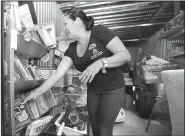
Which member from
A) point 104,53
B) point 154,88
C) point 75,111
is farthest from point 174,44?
point 75,111

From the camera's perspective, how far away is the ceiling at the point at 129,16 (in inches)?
30.1

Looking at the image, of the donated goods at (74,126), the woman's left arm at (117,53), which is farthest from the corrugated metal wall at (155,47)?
the donated goods at (74,126)

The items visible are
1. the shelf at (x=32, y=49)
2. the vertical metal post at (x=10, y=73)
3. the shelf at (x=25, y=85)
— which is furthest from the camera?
the shelf at (x=32, y=49)

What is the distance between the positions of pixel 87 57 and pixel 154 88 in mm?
398

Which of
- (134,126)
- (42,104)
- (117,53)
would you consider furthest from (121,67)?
(42,104)

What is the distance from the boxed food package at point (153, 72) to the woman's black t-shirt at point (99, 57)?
12cm

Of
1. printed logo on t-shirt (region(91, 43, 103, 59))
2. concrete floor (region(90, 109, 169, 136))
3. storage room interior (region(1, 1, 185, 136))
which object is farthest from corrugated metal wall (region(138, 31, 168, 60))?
concrete floor (region(90, 109, 169, 136))

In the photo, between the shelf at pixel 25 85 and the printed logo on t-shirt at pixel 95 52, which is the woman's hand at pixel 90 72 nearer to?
the printed logo on t-shirt at pixel 95 52

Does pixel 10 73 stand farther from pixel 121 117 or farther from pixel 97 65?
pixel 121 117

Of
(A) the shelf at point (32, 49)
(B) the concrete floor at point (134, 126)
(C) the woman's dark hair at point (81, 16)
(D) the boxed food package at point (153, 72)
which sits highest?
(C) the woman's dark hair at point (81, 16)

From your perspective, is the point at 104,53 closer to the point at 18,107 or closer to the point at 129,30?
the point at 129,30

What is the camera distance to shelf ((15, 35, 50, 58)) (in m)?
0.79

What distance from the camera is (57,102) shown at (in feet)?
3.15

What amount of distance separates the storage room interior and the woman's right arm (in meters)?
0.05
